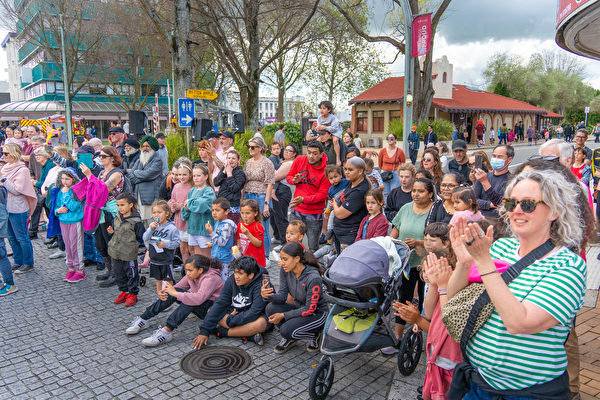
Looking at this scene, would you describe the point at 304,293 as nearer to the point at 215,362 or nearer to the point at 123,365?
the point at 215,362

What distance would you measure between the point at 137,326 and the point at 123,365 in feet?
2.38

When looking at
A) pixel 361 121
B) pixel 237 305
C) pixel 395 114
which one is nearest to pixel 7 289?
pixel 237 305

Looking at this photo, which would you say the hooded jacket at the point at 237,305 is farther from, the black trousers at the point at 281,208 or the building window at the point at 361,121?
the building window at the point at 361,121

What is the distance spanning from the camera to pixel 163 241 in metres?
5.69

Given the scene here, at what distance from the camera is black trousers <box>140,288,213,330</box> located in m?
4.90

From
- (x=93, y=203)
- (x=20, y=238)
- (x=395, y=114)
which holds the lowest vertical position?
(x=20, y=238)

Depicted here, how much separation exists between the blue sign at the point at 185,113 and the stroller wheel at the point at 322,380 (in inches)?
349

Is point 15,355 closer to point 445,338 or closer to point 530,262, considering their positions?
point 445,338

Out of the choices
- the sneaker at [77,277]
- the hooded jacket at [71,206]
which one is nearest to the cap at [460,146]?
the hooded jacket at [71,206]

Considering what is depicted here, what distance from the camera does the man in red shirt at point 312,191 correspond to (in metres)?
6.79

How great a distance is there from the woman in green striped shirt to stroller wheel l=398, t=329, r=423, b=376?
5.60ft

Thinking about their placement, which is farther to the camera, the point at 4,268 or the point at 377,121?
the point at 377,121

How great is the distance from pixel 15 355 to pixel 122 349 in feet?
3.55

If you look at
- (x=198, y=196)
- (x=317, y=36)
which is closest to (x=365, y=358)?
(x=198, y=196)
